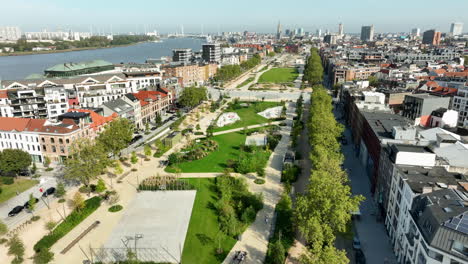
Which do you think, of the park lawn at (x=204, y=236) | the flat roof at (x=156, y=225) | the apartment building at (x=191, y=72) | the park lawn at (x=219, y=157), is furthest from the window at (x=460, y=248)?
the apartment building at (x=191, y=72)

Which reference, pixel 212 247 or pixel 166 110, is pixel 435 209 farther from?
pixel 166 110

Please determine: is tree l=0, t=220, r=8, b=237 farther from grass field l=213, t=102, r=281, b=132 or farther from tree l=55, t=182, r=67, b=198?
grass field l=213, t=102, r=281, b=132

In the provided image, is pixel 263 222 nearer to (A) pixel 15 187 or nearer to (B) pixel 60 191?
(B) pixel 60 191

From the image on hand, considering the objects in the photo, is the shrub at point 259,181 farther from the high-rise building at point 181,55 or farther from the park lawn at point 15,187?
the high-rise building at point 181,55

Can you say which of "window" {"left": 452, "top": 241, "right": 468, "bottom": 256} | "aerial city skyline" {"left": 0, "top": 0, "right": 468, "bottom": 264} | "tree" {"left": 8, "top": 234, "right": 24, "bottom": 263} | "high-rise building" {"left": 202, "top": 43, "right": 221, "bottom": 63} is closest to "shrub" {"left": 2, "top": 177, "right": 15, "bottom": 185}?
"aerial city skyline" {"left": 0, "top": 0, "right": 468, "bottom": 264}

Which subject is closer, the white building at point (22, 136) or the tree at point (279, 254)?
the tree at point (279, 254)

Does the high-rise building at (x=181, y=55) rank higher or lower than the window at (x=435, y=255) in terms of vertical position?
higher
